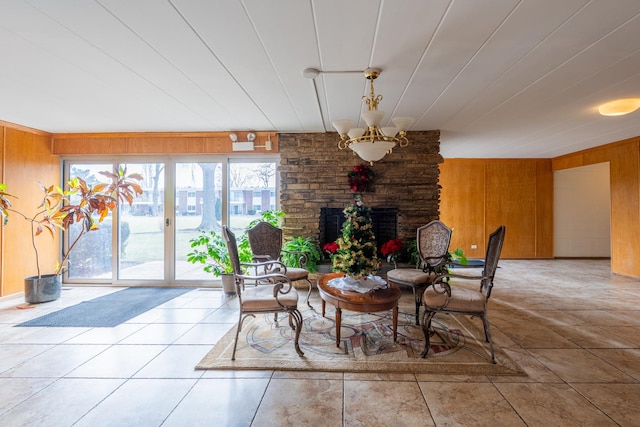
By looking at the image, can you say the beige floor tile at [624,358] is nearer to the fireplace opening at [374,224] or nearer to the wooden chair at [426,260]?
the wooden chair at [426,260]

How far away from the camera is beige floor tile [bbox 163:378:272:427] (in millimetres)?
1705

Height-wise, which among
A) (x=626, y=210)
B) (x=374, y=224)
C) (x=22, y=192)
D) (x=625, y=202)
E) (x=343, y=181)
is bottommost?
(x=374, y=224)

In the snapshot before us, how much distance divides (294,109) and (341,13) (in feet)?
5.98

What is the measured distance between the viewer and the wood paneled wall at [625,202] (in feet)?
16.9

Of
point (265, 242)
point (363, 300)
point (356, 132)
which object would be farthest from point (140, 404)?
point (356, 132)

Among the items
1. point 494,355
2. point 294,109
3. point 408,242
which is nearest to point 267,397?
point 494,355

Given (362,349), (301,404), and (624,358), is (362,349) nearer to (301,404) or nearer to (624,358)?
(301,404)

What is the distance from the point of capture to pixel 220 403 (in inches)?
73.2

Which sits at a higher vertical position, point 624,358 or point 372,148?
point 372,148

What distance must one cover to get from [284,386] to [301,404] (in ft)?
0.74

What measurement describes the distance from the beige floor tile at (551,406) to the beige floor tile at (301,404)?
1124 millimetres

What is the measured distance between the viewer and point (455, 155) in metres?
6.71

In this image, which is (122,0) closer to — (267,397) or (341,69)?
(341,69)

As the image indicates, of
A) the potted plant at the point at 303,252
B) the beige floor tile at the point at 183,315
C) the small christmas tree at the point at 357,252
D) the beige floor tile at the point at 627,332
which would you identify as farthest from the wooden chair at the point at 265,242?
the beige floor tile at the point at 627,332
